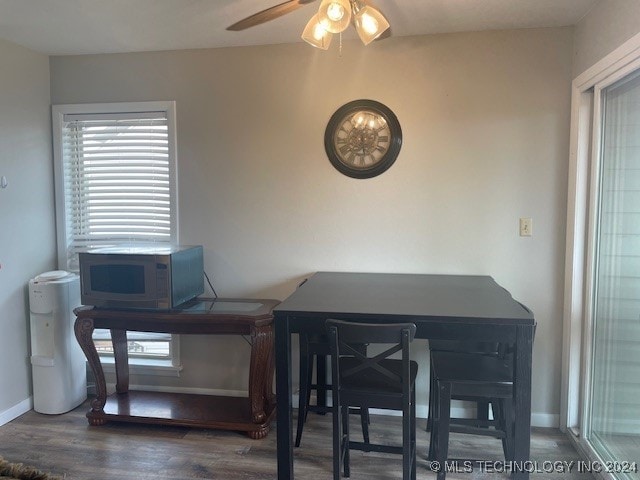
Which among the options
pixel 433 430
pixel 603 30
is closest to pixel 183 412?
pixel 433 430

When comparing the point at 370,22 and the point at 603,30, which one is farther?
the point at 603,30

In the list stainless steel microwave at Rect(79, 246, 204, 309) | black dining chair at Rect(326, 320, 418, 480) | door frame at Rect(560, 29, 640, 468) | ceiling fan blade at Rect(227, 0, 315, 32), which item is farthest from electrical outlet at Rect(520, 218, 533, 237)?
stainless steel microwave at Rect(79, 246, 204, 309)

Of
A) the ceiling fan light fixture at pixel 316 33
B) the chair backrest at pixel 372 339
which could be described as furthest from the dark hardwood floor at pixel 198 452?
the ceiling fan light fixture at pixel 316 33

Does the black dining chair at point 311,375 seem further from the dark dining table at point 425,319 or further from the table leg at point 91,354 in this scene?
the table leg at point 91,354

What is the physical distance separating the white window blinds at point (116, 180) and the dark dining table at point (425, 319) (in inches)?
57.2

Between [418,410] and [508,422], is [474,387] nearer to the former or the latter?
[508,422]

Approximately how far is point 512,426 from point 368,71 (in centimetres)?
216

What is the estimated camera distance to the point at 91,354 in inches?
115

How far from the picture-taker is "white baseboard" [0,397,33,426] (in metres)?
2.98

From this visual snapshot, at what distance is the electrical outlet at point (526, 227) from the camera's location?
290 centimetres

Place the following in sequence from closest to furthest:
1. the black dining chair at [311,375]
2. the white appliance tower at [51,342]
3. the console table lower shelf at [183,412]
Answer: the black dining chair at [311,375] < the console table lower shelf at [183,412] < the white appliance tower at [51,342]

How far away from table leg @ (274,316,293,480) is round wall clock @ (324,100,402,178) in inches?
50.6

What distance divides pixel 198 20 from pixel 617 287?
2.62 meters

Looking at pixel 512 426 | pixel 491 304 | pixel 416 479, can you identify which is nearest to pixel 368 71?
pixel 491 304
